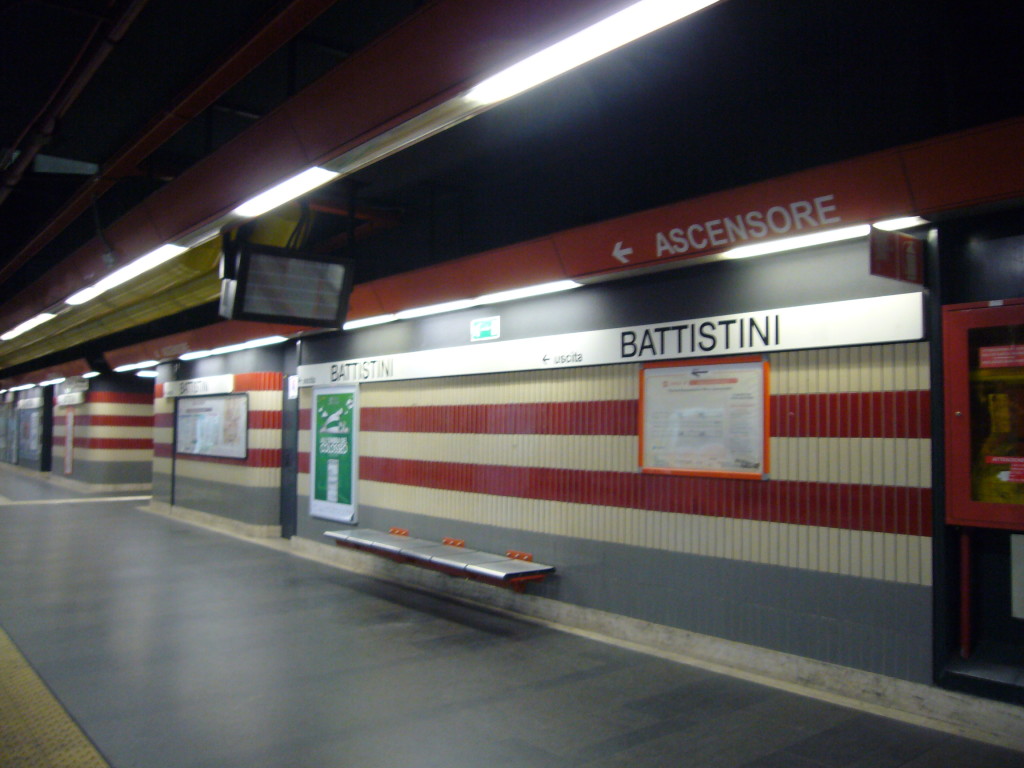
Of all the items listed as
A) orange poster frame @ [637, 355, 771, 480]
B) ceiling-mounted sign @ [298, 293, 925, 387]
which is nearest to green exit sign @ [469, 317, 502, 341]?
ceiling-mounted sign @ [298, 293, 925, 387]

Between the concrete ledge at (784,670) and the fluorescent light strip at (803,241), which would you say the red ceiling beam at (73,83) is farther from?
the concrete ledge at (784,670)

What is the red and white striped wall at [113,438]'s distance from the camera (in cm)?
1608

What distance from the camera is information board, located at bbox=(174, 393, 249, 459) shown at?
33.1 feet

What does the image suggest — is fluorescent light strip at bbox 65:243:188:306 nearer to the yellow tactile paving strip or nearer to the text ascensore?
the yellow tactile paving strip

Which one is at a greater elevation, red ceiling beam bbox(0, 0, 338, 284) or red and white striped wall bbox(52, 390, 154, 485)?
red ceiling beam bbox(0, 0, 338, 284)

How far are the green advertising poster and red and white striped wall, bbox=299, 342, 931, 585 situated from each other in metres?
0.70

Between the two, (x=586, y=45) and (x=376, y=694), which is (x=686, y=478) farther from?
(x=586, y=45)

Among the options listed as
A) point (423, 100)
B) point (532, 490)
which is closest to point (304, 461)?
point (532, 490)

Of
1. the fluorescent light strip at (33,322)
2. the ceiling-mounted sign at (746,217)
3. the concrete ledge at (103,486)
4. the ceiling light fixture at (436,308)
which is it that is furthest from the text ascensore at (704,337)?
the concrete ledge at (103,486)

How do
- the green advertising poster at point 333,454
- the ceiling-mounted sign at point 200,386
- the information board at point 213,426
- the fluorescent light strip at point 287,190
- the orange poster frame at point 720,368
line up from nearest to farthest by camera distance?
the fluorescent light strip at point 287,190 → the orange poster frame at point 720,368 → the green advertising poster at point 333,454 → the information board at point 213,426 → the ceiling-mounted sign at point 200,386

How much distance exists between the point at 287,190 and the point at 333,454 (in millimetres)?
4521

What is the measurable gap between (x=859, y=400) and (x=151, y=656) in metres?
4.51

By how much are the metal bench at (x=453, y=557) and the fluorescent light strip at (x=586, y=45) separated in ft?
11.3

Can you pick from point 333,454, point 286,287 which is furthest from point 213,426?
point 286,287
